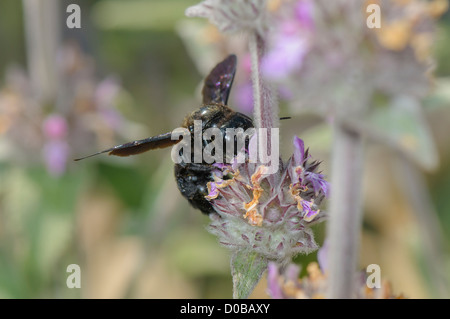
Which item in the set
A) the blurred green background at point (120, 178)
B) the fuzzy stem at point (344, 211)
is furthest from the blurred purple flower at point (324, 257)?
the blurred green background at point (120, 178)

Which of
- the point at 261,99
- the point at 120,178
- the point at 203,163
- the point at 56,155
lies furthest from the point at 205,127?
the point at 120,178

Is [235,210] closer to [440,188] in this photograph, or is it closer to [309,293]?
[309,293]

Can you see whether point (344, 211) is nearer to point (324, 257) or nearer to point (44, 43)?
point (324, 257)

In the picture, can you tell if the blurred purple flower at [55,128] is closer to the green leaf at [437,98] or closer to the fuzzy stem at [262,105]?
the green leaf at [437,98]

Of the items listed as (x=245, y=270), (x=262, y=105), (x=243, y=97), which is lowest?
(x=245, y=270)

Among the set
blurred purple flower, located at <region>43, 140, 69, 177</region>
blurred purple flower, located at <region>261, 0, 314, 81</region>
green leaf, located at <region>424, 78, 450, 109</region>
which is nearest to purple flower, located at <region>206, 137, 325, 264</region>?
blurred purple flower, located at <region>261, 0, 314, 81</region>

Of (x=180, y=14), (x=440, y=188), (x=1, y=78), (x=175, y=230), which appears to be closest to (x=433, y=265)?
(x=440, y=188)

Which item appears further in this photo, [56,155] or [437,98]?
[56,155]
